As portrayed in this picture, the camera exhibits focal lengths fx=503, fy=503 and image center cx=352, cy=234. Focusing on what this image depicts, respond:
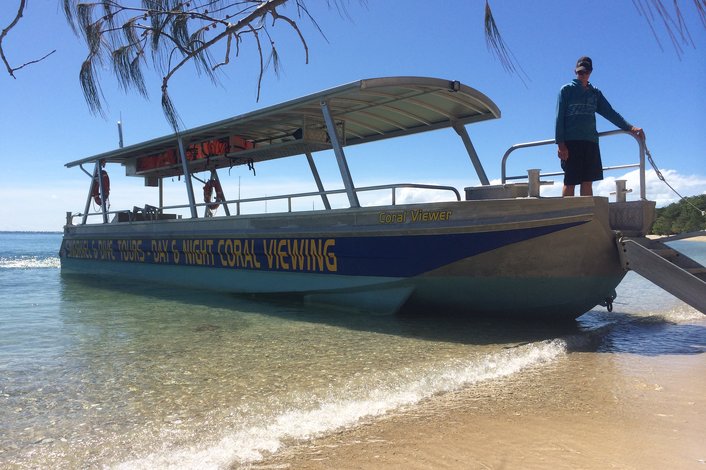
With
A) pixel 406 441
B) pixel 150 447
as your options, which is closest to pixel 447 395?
pixel 406 441

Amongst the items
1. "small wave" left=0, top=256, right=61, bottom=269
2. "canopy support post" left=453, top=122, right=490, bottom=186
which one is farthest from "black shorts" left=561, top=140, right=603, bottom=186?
"small wave" left=0, top=256, right=61, bottom=269

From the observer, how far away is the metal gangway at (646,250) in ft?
17.2

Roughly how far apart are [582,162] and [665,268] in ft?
5.07

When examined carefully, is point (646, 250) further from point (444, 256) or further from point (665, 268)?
point (444, 256)

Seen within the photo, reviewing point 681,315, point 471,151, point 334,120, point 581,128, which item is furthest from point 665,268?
point 334,120

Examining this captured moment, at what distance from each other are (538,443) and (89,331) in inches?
220

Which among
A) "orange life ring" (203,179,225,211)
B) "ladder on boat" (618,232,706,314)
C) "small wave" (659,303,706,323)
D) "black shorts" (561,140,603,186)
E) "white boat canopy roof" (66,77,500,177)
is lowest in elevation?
"small wave" (659,303,706,323)

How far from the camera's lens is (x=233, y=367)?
4.42m

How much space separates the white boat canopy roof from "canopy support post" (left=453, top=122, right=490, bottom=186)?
9cm

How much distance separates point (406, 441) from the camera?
266cm

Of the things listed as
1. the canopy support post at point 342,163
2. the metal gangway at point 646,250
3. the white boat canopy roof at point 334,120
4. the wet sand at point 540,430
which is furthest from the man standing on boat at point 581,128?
the wet sand at point 540,430

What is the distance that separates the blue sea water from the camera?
2822mm

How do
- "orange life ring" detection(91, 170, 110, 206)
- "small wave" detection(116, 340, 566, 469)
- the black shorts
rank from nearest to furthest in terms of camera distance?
1. "small wave" detection(116, 340, 566, 469)
2. the black shorts
3. "orange life ring" detection(91, 170, 110, 206)

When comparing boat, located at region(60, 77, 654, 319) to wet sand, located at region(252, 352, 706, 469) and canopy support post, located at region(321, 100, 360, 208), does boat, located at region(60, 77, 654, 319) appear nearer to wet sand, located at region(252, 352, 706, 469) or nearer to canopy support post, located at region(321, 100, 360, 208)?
canopy support post, located at region(321, 100, 360, 208)
